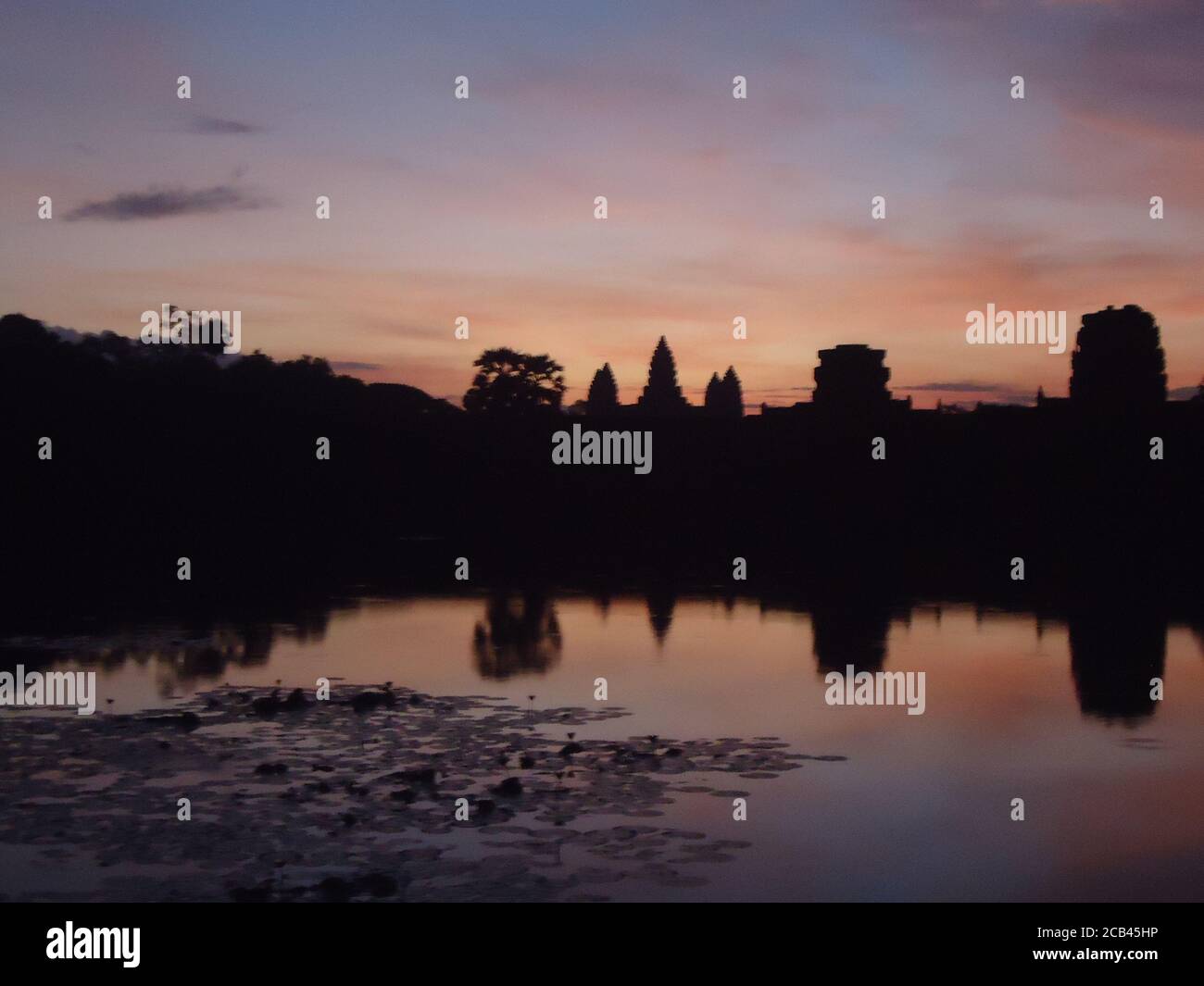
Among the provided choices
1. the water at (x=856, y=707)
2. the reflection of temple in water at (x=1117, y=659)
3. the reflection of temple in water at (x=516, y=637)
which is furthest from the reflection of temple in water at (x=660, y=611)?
the reflection of temple in water at (x=1117, y=659)

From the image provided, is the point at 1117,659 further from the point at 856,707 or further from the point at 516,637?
the point at 516,637

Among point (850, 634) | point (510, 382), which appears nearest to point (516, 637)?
point (850, 634)

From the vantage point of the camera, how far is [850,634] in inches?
1283

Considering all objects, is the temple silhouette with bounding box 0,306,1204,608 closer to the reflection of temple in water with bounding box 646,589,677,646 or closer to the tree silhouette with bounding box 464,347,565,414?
the reflection of temple in water with bounding box 646,589,677,646

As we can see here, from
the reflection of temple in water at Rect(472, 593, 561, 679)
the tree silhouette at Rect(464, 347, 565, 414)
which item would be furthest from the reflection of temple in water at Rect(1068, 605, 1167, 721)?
the tree silhouette at Rect(464, 347, 565, 414)

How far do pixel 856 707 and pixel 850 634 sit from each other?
9.57m

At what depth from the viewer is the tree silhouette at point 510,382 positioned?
7244 inches

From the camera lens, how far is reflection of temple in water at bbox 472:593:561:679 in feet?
86.5

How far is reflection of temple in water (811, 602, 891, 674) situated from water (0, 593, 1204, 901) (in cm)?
12

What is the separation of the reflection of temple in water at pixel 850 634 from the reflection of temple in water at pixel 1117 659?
4.40 metres
